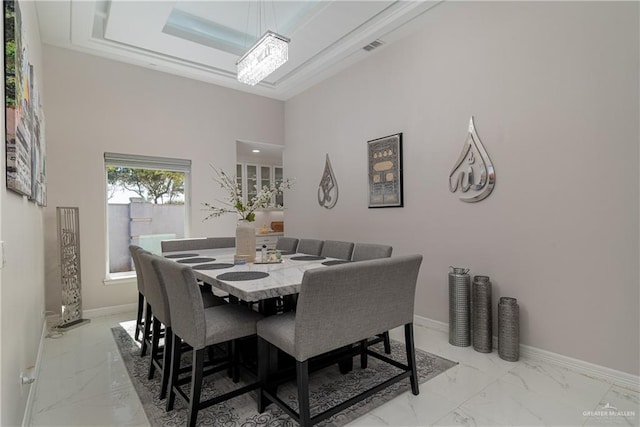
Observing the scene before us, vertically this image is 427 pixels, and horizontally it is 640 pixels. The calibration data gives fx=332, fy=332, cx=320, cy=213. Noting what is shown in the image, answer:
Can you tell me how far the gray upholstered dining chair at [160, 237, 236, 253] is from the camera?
11.8 ft

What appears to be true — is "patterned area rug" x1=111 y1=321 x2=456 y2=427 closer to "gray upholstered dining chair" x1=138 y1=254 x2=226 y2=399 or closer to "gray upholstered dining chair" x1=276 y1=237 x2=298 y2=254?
"gray upholstered dining chair" x1=138 y1=254 x2=226 y2=399

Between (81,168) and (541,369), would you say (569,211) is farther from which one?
(81,168)

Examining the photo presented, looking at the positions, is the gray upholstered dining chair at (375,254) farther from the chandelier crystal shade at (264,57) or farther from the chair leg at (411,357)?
the chandelier crystal shade at (264,57)

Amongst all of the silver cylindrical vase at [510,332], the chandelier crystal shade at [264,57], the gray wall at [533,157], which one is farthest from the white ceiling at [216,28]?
the silver cylindrical vase at [510,332]

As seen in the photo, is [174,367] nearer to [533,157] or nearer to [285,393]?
[285,393]

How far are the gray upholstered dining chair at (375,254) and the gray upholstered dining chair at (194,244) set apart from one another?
1.66m

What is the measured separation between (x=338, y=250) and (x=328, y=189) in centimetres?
164

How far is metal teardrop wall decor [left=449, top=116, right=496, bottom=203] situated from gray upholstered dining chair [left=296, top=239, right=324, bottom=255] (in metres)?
1.41

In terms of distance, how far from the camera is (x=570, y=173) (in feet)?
7.99

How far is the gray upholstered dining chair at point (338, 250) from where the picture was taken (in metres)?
3.12

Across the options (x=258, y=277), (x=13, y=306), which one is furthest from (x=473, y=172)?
(x=13, y=306)

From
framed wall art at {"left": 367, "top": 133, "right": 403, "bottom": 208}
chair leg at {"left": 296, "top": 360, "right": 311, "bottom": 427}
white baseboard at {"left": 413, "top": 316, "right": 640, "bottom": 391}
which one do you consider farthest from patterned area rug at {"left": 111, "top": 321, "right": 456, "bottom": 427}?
framed wall art at {"left": 367, "top": 133, "right": 403, "bottom": 208}

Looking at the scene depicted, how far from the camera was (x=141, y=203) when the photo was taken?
4426 mm

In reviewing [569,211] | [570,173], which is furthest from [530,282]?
[570,173]
